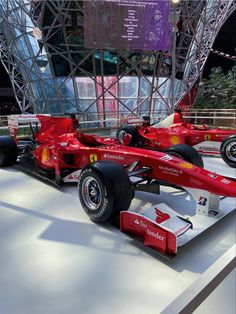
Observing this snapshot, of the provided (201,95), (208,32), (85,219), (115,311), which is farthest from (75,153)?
(201,95)

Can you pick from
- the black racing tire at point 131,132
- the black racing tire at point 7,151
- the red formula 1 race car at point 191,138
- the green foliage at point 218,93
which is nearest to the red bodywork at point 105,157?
the black racing tire at point 7,151

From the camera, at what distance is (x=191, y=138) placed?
680 centimetres

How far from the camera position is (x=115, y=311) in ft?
6.72

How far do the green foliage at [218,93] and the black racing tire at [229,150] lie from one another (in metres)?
16.2

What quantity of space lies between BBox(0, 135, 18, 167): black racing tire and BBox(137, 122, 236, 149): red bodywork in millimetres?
2814

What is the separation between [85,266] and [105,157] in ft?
5.93

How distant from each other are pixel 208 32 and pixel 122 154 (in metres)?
20.5

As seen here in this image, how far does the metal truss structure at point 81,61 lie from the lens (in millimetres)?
17000

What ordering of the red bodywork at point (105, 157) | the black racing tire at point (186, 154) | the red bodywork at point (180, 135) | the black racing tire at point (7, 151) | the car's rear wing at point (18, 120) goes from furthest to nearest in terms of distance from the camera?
the red bodywork at point (180, 135), the black racing tire at point (7, 151), the car's rear wing at point (18, 120), the black racing tire at point (186, 154), the red bodywork at point (105, 157)

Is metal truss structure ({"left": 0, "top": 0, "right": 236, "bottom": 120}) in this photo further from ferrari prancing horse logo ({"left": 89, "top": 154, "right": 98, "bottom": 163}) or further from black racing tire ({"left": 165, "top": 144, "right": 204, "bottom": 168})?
ferrari prancing horse logo ({"left": 89, "top": 154, "right": 98, "bottom": 163})

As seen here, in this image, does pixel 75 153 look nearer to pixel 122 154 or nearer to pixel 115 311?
pixel 122 154

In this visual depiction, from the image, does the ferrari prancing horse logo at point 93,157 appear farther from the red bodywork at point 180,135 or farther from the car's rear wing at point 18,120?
the red bodywork at point 180,135

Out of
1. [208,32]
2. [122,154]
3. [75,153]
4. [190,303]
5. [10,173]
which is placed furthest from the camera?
[208,32]

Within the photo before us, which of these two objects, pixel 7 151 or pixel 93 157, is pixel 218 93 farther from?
pixel 93 157
